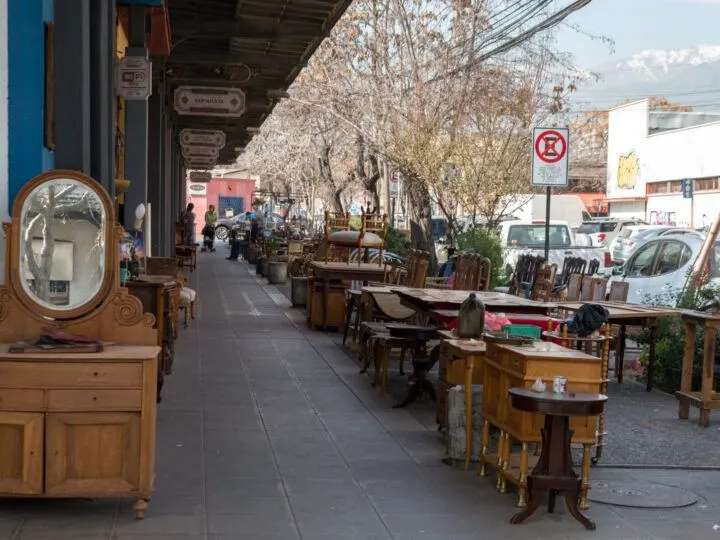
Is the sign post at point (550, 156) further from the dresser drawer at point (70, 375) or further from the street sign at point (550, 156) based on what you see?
the dresser drawer at point (70, 375)

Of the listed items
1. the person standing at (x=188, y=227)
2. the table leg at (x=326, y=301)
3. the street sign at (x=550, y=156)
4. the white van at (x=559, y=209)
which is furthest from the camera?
the white van at (x=559, y=209)

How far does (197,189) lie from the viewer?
66.4m

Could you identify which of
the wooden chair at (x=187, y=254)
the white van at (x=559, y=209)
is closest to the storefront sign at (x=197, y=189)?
the white van at (x=559, y=209)

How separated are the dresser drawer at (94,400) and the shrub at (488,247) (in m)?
13.0

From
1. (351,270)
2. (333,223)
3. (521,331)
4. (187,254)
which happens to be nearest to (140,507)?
(521,331)

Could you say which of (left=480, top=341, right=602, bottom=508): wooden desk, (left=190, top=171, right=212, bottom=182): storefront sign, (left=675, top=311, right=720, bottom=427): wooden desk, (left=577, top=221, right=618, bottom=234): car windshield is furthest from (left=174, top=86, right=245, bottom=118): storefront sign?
(left=577, top=221, right=618, bottom=234): car windshield

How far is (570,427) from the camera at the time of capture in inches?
261

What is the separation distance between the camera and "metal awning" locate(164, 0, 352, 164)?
13852mm

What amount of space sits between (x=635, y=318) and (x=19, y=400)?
6.90m

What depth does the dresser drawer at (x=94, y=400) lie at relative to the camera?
5.93 metres

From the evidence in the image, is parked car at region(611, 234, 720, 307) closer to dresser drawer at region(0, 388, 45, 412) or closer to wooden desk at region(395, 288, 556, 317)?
wooden desk at region(395, 288, 556, 317)

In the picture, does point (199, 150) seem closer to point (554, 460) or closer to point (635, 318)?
point (635, 318)

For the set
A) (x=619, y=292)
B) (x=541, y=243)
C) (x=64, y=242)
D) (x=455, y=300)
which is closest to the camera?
(x=64, y=242)

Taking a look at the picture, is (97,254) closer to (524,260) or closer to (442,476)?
(442,476)
